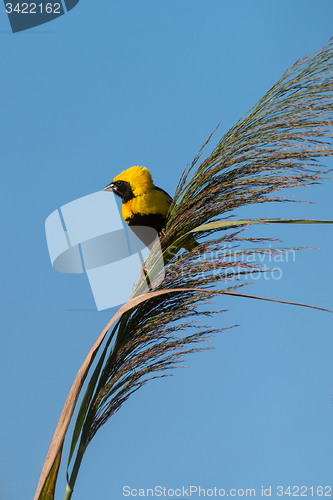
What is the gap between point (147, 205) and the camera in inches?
54.6

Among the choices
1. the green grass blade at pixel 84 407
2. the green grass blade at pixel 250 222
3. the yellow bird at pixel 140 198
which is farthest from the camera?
the yellow bird at pixel 140 198

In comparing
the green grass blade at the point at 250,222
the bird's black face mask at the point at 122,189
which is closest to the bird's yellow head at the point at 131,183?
the bird's black face mask at the point at 122,189

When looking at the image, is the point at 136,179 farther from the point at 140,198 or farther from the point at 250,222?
the point at 250,222

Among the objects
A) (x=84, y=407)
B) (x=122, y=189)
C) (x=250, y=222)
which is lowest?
(x=84, y=407)

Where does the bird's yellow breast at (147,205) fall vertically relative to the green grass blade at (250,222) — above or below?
above

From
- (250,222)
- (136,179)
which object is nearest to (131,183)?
(136,179)

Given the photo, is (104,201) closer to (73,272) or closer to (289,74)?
(73,272)

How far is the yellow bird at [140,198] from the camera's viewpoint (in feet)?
4.52

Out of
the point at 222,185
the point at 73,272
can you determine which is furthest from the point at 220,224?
the point at 73,272

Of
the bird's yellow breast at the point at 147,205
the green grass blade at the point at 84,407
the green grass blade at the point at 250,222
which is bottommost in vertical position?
the green grass blade at the point at 84,407

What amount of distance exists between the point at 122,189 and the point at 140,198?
0.09m

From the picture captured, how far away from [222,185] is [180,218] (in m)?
0.09

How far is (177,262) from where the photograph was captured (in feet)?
2.34

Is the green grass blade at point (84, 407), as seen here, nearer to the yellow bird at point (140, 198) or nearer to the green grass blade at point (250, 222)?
the green grass blade at point (250, 222)
